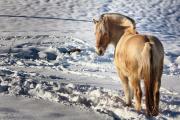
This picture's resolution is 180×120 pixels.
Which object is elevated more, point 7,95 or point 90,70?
→ point 7,95

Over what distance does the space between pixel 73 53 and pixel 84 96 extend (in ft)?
17.6

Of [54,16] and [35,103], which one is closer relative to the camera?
[35,103]

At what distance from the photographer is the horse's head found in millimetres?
7215

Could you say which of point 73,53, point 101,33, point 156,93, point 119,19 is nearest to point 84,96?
point 101,33

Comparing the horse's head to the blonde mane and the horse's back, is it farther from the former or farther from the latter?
the horse's back

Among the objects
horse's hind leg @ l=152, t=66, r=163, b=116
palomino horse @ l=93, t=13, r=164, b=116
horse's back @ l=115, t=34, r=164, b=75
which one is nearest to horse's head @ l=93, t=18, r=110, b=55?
palomino horse @ l=93, t=13, r=164, b=116

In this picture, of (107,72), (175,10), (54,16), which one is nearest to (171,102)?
(107,72)

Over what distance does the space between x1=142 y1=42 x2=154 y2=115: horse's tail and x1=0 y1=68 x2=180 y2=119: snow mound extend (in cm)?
21

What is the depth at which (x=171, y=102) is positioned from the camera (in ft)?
24.1

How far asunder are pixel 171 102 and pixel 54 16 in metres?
12.7

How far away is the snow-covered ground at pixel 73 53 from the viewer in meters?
6.95

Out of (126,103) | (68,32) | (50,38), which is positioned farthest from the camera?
(68,32)

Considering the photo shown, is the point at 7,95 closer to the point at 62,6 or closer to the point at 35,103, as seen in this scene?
the point at 35,103

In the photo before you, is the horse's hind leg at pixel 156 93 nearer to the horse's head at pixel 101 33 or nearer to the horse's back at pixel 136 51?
the horse's back at pixel 136 51
